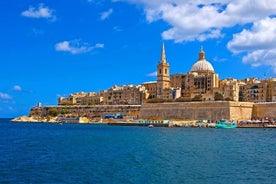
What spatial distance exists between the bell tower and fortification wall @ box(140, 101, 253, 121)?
280 inches

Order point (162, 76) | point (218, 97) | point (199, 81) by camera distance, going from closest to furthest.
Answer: point (218, 97) < point (199, 81) < point (162, 76)

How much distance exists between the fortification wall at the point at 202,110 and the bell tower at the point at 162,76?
712cm

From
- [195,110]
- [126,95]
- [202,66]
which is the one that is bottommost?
[195,110]

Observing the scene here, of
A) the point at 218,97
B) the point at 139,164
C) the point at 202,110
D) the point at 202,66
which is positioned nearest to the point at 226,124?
the point at 202,110

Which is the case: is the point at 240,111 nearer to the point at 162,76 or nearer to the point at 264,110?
the point at 264,110

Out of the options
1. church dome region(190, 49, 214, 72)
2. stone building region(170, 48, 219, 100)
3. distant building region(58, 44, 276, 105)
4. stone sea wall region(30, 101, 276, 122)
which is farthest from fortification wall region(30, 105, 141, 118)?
church dome region(190, 49, 214, 72)

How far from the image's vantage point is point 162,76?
56531 millimetres

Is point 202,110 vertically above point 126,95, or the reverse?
point 126,95

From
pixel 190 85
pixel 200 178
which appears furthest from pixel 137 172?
pixel 190 85

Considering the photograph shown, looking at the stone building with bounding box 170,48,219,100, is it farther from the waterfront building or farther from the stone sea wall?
the stone sea wall

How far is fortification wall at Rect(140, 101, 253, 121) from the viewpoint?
137 feet

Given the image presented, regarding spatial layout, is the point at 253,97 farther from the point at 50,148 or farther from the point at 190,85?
the point at 50,148

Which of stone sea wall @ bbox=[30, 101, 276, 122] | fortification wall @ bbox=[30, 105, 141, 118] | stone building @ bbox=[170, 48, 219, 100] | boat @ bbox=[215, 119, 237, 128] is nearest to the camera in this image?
boat @ bbox=[215, 119, 237, 128]

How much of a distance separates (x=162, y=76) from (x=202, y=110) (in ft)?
45.3
